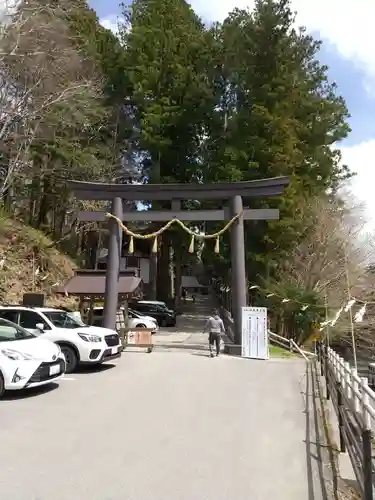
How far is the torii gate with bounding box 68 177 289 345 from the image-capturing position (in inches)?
688

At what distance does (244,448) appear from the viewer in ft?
20.3

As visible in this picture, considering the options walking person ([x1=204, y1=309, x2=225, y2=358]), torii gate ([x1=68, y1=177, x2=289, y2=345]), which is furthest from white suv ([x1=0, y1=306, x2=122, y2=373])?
torii gate ([x1=68, y1=177, x2=289, y2=345])

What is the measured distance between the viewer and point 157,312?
3166 centimetres

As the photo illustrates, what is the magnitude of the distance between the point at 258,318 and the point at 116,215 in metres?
6.69

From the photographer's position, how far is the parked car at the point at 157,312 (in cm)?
3158

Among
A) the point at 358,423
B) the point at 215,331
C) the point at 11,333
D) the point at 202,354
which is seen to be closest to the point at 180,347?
the point at 202,354

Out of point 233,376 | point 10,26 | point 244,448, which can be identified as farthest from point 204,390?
point 10,26

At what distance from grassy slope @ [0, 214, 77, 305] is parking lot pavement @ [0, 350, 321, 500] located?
52.9 ft

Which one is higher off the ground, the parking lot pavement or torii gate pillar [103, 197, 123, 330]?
torii gate pillar [103, 197, 123, 330]

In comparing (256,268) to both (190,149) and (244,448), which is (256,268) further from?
(244,448)

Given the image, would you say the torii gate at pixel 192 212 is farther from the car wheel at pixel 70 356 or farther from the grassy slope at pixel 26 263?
the grassy slope at pixel 26 263

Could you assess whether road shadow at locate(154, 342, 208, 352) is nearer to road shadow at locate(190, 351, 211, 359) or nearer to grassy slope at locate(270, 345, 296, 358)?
road shadow at locate(190, 351, 211, 359)

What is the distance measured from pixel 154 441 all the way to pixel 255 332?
424 inches

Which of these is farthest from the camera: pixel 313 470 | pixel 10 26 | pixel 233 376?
pixel 10 26
